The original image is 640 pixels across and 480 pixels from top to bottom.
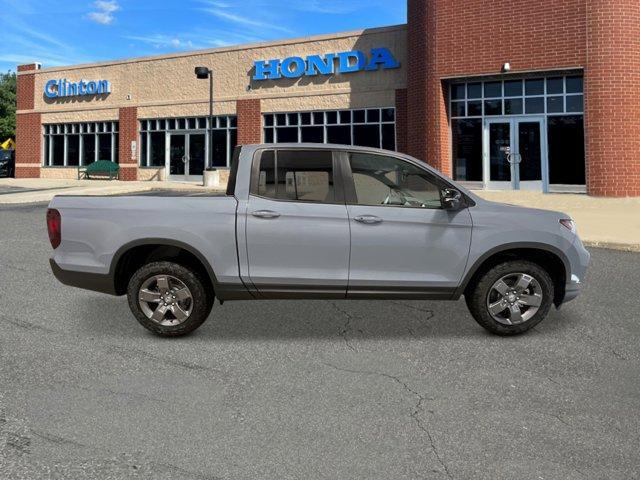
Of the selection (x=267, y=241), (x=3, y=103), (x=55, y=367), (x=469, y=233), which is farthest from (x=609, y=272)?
(x=3, y=103)

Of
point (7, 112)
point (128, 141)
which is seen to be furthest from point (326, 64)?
point (7, 112)

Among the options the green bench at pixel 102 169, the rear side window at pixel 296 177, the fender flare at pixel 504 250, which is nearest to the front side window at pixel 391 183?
the rear side window at pixel 296 177

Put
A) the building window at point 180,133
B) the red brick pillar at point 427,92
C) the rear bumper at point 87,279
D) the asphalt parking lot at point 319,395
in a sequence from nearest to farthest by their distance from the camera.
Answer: the asphalt parking lot at point 319,395 → the rear bumper at point 87,279 → the red brick pillar at point 427,92 → the building window at point 180,133

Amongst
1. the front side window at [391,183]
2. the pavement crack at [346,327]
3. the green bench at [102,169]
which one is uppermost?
the green bench at [102,169]

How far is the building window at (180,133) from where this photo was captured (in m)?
30.8

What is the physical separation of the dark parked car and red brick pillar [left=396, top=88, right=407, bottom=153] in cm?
2620

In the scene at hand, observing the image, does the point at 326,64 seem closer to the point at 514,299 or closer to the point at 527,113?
the point at 527,113

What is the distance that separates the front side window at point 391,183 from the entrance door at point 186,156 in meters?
26.5

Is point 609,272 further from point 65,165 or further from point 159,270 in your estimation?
point 65,165

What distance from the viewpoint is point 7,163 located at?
3975 cm

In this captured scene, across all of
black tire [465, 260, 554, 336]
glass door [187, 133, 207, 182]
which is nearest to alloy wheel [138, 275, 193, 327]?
black tire [465, 260, 554, 336]

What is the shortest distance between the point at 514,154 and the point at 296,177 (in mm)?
18251

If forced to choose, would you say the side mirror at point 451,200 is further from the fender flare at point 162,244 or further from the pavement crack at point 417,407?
the fender flare at point 162,244

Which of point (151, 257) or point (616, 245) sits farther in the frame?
point (616, 245)
